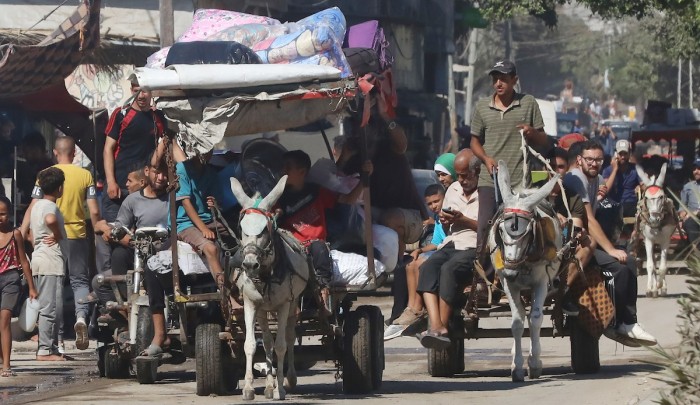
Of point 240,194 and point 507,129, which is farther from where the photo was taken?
point 507,129

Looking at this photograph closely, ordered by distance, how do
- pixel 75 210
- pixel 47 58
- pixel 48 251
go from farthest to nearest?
1. pixel 47 58
2. pixel 75 210
3. pixel 48 251

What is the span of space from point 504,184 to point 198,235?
8.38ft

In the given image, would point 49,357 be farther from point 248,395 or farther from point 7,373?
point 248,395

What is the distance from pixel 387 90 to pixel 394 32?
2856 cm

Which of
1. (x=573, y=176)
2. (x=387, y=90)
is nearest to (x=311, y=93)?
(x=387, y=90)

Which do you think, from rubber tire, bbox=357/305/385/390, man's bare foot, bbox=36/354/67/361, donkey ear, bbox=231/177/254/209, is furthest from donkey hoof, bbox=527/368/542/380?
man's bare foot, bbox=36/354/67/361

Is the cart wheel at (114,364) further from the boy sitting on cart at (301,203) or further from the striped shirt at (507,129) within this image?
the striped shirt at (507,129)

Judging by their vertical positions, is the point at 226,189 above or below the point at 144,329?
above

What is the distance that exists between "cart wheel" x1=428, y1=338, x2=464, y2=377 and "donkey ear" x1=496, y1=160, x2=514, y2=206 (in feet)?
5.26

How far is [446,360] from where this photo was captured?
13.7m

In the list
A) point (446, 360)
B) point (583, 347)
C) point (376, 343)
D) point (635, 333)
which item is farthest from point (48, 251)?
point (635, 333)

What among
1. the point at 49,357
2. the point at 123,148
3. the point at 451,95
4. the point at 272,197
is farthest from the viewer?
the point at 451,95

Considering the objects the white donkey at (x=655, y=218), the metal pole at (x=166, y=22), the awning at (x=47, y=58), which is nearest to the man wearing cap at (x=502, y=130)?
the awning at (x=47, y=58)

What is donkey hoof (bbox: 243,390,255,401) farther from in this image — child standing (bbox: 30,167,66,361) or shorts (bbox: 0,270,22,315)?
child standing (bbox: 30,167,66,361)
